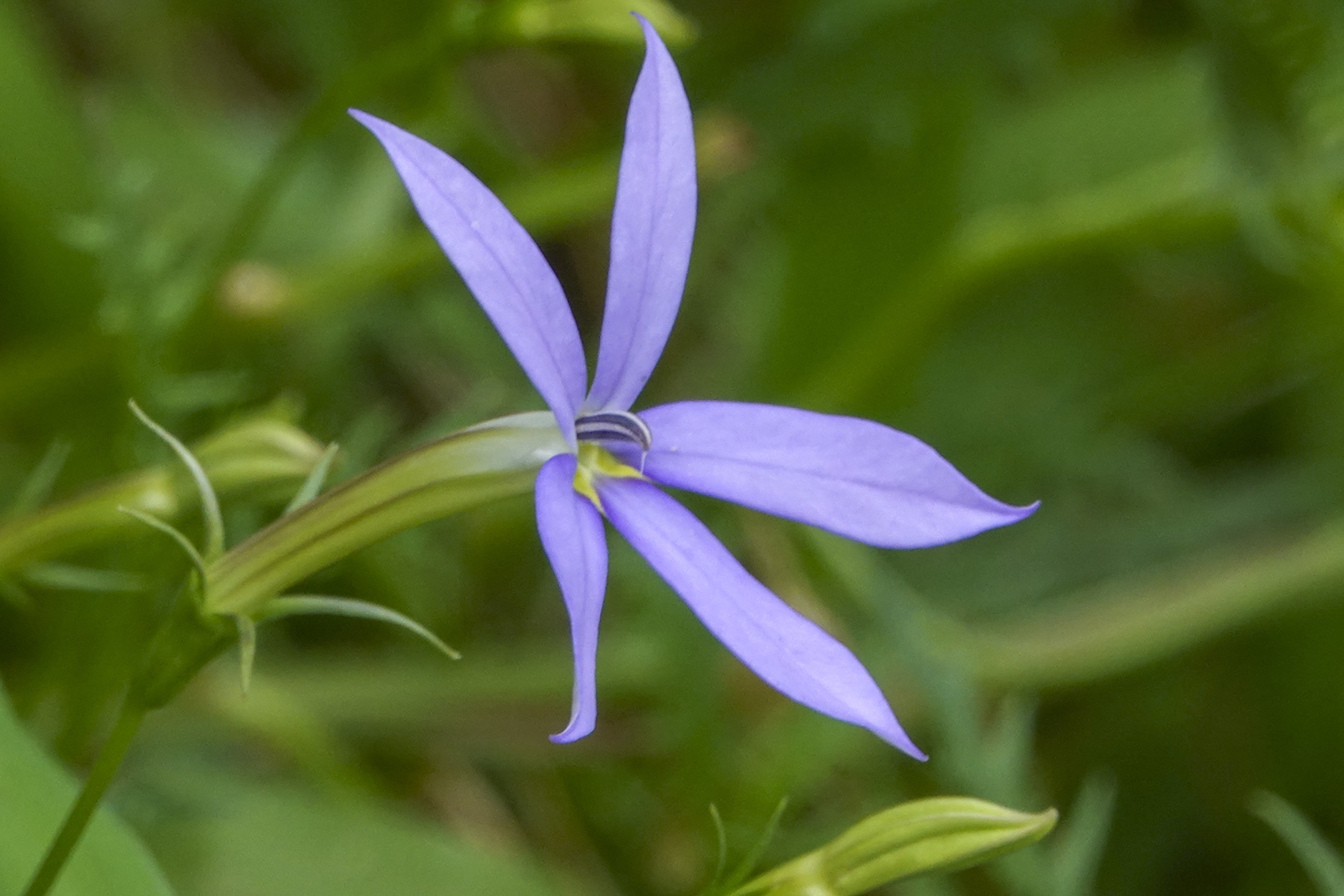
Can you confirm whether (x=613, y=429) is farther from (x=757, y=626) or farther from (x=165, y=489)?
(x=165, y=489)

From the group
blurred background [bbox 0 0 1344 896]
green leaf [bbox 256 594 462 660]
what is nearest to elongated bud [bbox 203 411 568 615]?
green leaf [bbox 256 594 462 660]

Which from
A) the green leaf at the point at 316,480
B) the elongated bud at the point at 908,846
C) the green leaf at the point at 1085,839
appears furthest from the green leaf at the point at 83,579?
the green leaf at the point at 1085,839

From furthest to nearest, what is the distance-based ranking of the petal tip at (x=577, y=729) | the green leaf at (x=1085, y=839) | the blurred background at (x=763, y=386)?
the blurred background at (x=763, y=386) < the green leaf at (x=1085, y=839) < the petal tip at (x=577, y=729)

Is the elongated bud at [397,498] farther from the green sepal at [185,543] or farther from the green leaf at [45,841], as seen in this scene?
the green leaf at [45,841]

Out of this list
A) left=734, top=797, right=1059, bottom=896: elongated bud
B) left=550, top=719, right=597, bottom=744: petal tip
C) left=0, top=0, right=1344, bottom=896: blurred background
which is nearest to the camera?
left=550, top=719, right=597, bottom=744: petal tip

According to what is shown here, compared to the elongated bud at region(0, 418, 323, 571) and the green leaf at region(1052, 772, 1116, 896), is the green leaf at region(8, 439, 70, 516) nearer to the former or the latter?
the elongated bud at region(0, 418, 323, 571)

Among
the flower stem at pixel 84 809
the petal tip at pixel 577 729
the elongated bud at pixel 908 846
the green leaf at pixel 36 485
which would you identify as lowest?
the petal tip at pixel 577 729

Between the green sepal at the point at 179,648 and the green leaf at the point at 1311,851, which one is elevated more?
the green sepal at the point at 179,648
